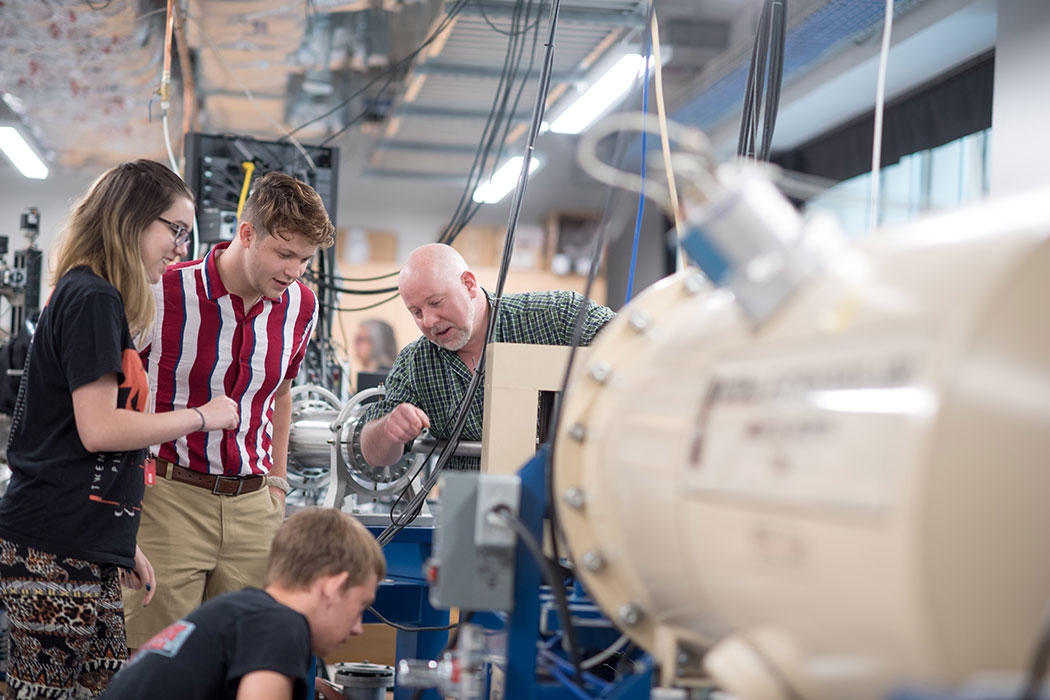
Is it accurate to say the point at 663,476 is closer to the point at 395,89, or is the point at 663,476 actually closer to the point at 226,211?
the point at 226,211

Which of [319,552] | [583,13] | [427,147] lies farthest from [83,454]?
[427,147]

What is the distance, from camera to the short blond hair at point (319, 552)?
1.42 m

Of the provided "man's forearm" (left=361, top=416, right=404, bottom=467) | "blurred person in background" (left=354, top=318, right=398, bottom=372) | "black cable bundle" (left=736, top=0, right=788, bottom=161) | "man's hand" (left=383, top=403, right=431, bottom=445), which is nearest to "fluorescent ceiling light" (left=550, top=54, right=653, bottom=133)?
"man's forearm" (left=361, top=416, right=404, bottom=467)

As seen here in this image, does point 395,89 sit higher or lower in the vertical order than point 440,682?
higher

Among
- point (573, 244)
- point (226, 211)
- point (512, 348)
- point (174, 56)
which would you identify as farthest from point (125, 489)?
point (573, 244)

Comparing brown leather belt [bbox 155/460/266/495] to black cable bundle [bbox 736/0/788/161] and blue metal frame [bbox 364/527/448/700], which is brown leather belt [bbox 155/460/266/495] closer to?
blue metal frame [bbox 364/527/448/700]

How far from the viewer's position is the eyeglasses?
1735 mm

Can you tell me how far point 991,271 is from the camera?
2.03ft

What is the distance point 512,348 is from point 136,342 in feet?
2.86

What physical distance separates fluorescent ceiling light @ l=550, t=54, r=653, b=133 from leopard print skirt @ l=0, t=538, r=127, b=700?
101 inches

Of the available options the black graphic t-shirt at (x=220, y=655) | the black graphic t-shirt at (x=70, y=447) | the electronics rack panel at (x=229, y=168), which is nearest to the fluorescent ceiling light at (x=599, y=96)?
the electronics rack panel at (x=229, y=168)

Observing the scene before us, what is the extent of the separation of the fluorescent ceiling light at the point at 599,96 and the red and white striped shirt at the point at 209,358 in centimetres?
186

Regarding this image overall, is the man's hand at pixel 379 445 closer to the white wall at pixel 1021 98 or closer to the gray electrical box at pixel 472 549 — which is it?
the gray electrical box at pixel 472 549

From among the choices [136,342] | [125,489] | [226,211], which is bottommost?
[125,489]
